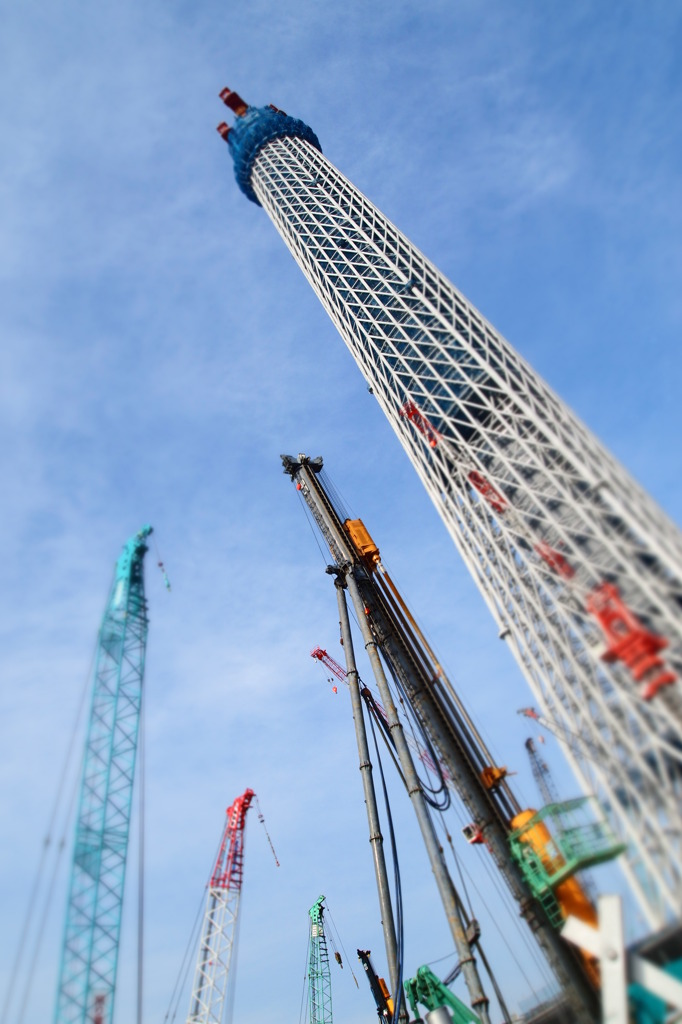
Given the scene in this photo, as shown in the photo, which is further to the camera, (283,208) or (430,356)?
(283,208)

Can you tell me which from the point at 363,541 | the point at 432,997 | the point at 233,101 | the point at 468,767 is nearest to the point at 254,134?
the point at 233,101

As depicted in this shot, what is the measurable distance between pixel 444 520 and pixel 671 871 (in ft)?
57.2

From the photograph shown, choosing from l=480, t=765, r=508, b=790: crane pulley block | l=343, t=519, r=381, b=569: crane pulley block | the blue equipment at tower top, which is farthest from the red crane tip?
l=480, t=765, r=508, b=790: crane pulley block

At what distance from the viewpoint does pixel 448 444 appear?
1283 inches

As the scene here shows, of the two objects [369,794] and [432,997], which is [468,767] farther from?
[432,997]

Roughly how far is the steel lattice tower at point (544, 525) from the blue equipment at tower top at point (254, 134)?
70.1 ft

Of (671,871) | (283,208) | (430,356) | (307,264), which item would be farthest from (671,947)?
(283,208)

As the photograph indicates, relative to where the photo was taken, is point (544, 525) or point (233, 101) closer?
point (544, 525)

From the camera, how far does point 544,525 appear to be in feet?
89.7

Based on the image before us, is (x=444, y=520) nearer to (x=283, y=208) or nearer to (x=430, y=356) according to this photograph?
(x=430, y=356)

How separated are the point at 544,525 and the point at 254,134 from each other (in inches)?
2068

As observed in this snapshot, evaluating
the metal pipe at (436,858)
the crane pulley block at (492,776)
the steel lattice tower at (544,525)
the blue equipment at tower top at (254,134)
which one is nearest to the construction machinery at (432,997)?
the metal pipe at (436,858)

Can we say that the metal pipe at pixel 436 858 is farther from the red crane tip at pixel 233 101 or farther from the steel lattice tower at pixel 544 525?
the red crane tip at pixel 233 101

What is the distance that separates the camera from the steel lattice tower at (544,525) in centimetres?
2080
